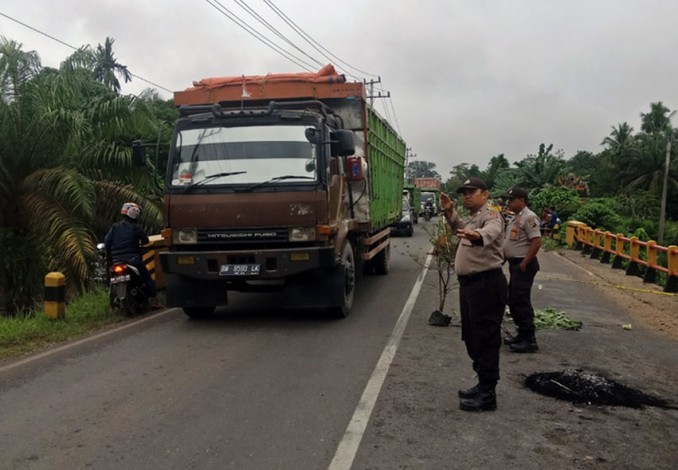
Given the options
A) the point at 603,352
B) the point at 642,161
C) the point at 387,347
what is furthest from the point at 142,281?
the point at 642,161

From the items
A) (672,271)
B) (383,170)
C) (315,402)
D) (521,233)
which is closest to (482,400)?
(315,402)

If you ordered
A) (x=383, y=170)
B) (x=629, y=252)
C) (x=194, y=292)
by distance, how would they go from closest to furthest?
1. (x=194, y=292)
2. (x=383, y=170)
3. (x=629, y=252)

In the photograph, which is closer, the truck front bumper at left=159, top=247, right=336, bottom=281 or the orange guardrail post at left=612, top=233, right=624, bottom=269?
the truck front bumper at left=159, top=247, right=336, bottom=281

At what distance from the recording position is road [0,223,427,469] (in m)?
4.34

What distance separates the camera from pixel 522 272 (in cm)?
716

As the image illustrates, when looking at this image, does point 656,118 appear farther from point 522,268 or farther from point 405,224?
point 522,268

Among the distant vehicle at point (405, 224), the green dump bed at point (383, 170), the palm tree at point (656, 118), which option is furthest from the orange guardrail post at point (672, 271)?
the palm tree at point (656, 118)

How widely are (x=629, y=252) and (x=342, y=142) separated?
1218 cm

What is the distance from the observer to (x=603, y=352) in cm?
731

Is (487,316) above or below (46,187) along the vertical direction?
below

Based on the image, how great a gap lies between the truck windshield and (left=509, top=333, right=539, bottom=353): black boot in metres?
3.11

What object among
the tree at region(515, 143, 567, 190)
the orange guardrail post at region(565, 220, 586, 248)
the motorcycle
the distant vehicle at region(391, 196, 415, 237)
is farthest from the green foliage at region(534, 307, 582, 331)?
the tree at region(515, 143, 567, 190)

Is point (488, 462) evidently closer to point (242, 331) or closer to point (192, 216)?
point (242, 331)

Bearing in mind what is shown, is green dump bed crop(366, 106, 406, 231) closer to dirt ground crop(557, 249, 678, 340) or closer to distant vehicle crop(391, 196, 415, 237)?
dirt ground crop(557, 249, 678, 340)
